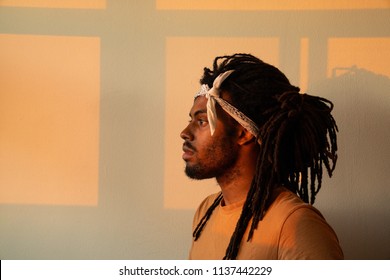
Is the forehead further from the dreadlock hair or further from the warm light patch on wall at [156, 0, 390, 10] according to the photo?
the warm light patch on wall at [156, 0, 390, 10]

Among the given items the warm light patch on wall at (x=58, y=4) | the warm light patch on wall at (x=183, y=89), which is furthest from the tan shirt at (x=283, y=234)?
the warm light patch on wall at (x=58, y=4)

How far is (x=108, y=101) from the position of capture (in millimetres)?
1644

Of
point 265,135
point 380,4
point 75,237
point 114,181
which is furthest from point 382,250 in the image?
point 75,237

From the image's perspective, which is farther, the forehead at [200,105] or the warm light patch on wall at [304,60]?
the warm light patch on wall at [304,60]

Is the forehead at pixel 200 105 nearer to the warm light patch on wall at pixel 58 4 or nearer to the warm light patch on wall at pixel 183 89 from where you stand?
the warm light patch on wall at pixel 183 89

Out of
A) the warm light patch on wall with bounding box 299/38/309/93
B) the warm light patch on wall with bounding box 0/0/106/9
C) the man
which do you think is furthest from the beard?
the warm light patch on wall with bounding box 0/0/106/9

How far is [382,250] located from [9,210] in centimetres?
121

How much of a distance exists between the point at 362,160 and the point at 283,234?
1.65 feet

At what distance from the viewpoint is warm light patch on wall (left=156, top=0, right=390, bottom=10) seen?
5.06 ft

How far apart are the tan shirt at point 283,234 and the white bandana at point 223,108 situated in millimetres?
196

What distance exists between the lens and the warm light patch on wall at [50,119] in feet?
5.39

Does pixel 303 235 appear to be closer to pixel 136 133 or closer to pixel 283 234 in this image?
pixel 283 234

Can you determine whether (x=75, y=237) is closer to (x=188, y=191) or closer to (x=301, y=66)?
(x=188, y=191)

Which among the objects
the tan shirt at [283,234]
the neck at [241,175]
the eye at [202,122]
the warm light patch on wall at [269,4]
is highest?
the warm light patch on wall at [269,4]
